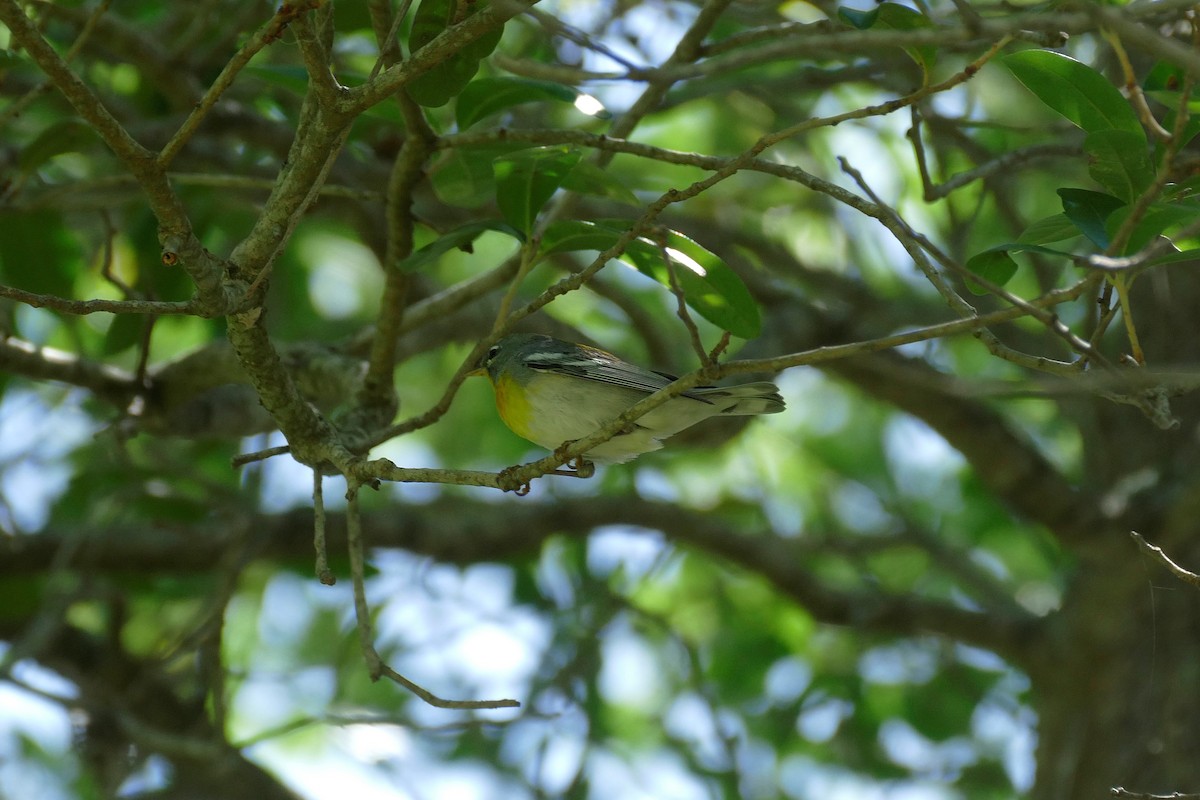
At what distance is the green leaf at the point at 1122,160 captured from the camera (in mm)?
2426

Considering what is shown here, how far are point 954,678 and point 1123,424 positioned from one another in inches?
71.6

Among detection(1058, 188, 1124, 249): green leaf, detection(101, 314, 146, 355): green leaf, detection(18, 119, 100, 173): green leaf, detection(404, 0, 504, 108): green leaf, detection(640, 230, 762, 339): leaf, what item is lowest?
detection(1058, 188, 1124, 249): green leaf

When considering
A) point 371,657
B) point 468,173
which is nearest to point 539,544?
point 468,173

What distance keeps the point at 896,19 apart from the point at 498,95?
1.10 m

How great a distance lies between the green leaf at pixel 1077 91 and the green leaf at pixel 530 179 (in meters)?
1.16

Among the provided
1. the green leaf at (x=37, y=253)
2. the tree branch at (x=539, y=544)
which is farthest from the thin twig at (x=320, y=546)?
the tree branch at (x=539, y=544)

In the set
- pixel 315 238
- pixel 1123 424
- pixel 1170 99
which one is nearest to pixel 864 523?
pixel 1123 424

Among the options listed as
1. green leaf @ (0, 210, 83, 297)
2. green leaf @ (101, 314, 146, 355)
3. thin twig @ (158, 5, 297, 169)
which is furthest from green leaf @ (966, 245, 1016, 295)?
green leaf @ (0, 210, 83, 297)

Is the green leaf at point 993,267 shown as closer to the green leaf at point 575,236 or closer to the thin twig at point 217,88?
the green leaf at point 575,236

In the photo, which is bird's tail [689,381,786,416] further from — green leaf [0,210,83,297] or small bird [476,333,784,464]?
green leaf [0,210,83,297]

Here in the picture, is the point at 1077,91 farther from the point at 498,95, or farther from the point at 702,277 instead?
the point at 498,95

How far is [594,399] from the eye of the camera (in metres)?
4.00

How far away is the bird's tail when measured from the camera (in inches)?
141

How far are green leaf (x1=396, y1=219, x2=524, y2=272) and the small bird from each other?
84 centimetres
